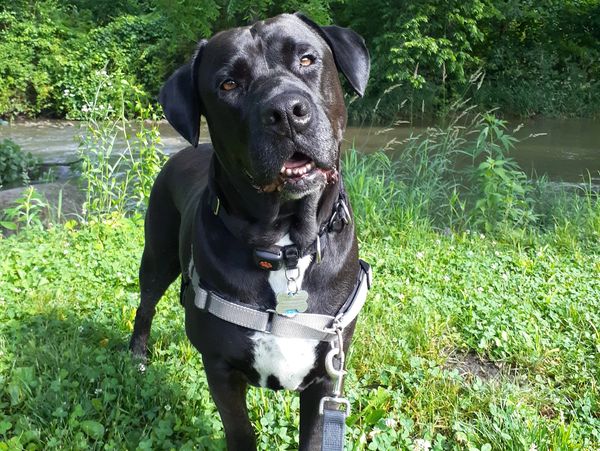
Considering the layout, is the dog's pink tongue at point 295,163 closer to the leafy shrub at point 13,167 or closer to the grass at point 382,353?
the grass at point 382,353

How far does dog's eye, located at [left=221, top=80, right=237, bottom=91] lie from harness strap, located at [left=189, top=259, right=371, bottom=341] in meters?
0.72

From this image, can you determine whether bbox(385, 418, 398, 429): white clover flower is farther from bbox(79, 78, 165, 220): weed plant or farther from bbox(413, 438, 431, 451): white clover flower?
bbox(79, 78, 165, 220): weed plant

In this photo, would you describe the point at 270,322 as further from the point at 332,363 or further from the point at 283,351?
the point at 332,363

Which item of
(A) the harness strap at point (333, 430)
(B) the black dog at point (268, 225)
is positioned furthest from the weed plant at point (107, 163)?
(A) the harness strap at point (333, 430)

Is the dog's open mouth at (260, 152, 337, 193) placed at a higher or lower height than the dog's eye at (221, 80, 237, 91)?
lower

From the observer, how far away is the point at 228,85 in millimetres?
2072

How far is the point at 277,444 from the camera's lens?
2445mm

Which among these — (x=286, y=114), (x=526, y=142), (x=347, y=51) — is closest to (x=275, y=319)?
(x=286, y=114)

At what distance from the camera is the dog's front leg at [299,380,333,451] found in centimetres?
220

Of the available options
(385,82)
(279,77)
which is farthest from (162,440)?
(385,82)

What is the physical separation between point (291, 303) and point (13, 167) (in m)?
6.82

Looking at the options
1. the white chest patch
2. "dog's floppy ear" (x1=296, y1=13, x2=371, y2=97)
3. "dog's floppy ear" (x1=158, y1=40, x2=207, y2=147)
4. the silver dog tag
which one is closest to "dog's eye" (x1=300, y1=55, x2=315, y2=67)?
"dog's floppy ear" (x1=296, y1=13, x2=371, y2=97)

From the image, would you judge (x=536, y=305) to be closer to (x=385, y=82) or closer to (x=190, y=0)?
(x=190, y=0)

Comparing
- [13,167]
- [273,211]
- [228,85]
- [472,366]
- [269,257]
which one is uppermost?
[228,85]
